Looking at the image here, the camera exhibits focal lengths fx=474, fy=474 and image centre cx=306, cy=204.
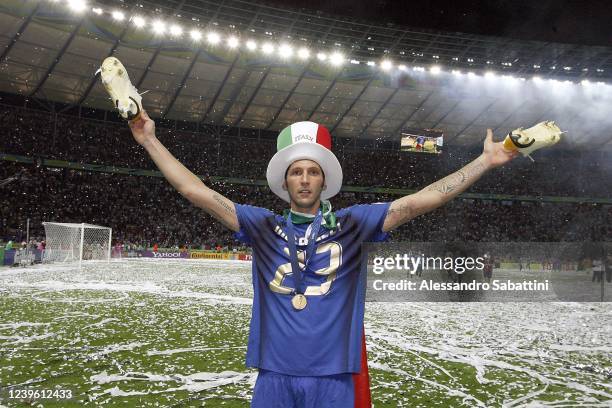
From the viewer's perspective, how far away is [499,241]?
Answer: 40.6 m

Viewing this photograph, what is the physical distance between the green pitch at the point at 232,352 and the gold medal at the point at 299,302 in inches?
113

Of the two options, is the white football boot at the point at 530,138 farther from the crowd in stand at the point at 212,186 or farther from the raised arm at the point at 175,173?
the crowd in stand at the point at 212,186

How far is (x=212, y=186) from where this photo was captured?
39750 millimetres

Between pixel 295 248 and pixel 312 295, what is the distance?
24cm

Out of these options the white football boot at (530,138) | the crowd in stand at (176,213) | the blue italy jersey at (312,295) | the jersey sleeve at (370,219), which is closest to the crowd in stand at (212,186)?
the crowd in stand at (176,213)

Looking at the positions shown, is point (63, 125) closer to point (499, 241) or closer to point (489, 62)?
point (489, 62)

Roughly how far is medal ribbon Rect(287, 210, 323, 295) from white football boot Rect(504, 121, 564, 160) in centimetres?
97

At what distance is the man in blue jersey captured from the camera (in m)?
2.18

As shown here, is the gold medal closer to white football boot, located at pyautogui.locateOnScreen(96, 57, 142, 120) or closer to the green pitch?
white football boot, located at pyautogui.locateOnScreen(96, 57, 142, 120)

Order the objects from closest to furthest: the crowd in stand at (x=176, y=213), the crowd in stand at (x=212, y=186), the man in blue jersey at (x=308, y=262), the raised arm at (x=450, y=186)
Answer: the man in blue jersey at (x=308, y=262), the raised arm at (x=450, y=186), the crowd in stand at (x=176, y=213), the crowd in stand at (x=212, y=186)

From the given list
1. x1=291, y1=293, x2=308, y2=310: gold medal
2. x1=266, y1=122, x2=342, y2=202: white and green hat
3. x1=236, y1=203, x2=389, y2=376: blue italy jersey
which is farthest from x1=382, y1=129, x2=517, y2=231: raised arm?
x1=291, y1=293, x2=308, y2=310: gold medal

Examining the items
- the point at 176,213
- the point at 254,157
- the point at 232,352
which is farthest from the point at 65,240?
the point at 232,352

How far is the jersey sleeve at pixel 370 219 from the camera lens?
7.89 feet

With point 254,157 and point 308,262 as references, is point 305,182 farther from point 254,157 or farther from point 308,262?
point 254,157
